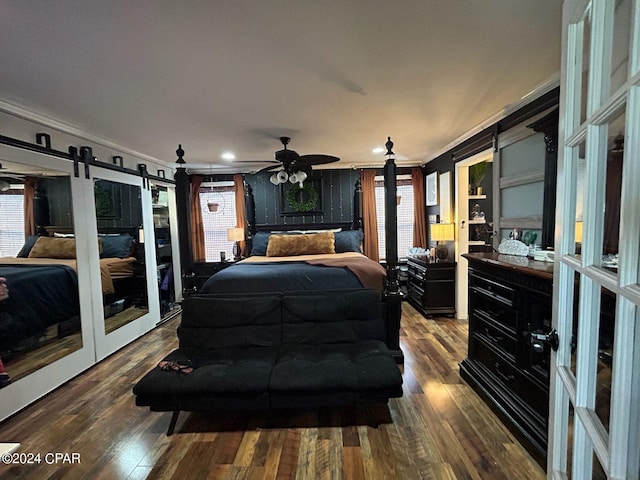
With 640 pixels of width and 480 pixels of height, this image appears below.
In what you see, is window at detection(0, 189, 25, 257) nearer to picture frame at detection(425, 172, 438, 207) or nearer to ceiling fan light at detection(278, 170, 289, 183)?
ceiling fan light at detection(278, 170, 289, 183)

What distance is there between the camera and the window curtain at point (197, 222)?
213 inches

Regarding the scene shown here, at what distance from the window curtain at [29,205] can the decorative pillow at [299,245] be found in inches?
106

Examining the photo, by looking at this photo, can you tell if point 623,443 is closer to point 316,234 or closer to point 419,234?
point 316,234

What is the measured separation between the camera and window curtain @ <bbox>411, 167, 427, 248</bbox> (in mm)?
5324

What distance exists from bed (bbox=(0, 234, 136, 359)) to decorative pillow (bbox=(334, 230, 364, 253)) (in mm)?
3291

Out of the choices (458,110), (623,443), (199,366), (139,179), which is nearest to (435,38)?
(458,110)

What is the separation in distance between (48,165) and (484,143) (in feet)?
14.1

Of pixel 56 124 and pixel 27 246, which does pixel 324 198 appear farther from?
pixel 27 246

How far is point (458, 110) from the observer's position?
2.88 metres

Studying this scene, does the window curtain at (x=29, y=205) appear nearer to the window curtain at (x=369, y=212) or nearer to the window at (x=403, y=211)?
the window curtain at (x=369, y=212)

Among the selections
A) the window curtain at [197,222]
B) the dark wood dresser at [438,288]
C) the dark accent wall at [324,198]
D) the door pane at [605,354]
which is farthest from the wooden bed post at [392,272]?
the window curtain at [197,222]

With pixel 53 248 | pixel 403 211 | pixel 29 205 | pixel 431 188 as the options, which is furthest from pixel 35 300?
pixel 431 188

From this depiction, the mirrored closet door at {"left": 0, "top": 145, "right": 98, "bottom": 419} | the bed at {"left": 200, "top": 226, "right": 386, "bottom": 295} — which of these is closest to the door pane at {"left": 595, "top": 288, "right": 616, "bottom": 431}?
the bed at {"left": 200, "top": 226, "right": 386, "bottom": 295}

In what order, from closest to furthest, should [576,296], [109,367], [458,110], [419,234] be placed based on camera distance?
[576,296] → [458,110] → [109,367] → [419,234]
